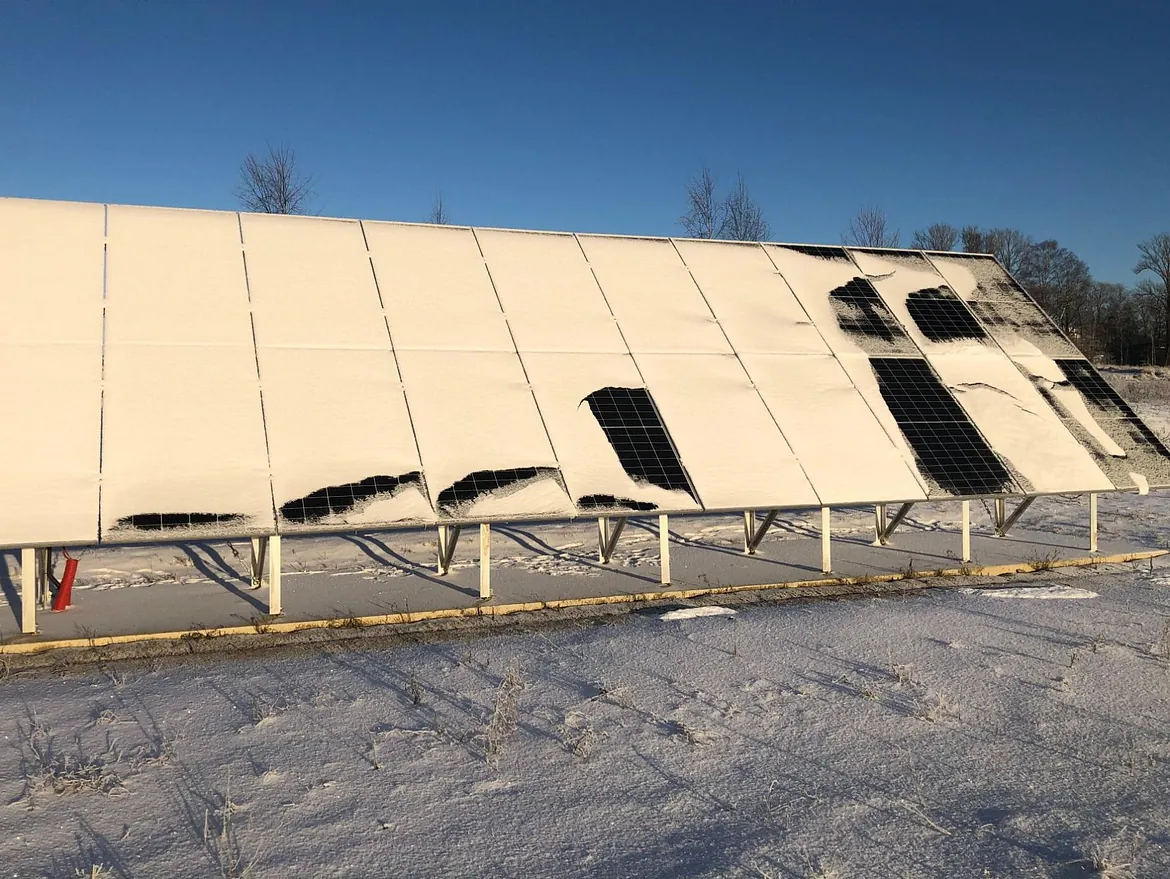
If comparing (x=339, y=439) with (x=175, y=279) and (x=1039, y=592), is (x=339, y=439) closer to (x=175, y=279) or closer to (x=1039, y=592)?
(x=175, y=279)

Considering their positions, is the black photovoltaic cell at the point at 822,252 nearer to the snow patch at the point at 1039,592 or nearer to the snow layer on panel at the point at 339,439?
the snow patch at the point at 1039,592

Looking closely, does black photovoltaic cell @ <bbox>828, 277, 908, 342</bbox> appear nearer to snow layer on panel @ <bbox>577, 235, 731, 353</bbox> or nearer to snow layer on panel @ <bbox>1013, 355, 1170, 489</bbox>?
snow layer on panel @ <bbox>1013, 355, 1170, 489</bbox>

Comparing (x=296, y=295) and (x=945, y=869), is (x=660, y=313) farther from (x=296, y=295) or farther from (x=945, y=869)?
(x=945, y=869)

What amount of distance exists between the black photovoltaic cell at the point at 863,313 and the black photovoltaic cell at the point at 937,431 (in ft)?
1.78

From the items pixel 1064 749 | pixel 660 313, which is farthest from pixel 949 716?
pixel 660 313

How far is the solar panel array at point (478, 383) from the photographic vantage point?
27.2ft

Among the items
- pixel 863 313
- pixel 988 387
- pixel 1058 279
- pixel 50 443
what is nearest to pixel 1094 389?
pixel 988 387

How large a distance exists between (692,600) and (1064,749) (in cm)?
441

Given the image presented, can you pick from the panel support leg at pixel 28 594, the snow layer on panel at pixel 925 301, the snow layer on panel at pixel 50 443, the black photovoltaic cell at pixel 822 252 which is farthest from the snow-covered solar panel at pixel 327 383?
the snow layer on panel at pixel 925 301

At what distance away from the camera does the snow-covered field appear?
14.6 feet

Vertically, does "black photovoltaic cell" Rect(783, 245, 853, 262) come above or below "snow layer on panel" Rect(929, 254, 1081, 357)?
above

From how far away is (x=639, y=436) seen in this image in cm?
995

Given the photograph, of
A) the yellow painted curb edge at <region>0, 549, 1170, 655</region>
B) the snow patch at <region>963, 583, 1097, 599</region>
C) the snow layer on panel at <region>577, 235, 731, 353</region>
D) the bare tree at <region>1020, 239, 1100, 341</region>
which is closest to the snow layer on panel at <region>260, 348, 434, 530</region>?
the yellow painted curb edge at <region>0, 549, 1170, 655</region>

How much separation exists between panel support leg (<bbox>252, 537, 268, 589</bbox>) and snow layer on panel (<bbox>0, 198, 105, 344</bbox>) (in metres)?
2.84
